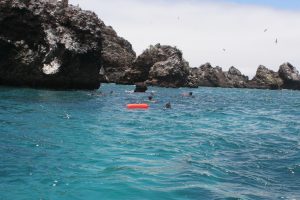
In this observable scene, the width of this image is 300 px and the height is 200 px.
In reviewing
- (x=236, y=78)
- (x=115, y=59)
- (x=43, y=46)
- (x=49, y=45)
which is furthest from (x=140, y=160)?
(x=236, y=78)

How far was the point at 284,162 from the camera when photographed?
603 inches

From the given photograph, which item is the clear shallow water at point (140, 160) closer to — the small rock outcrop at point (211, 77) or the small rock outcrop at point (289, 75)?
the small rock outcrop at point (211, 77)

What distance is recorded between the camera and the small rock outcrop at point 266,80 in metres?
155

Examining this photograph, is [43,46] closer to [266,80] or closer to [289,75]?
[289,75]

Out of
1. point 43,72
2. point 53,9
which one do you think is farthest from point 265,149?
point 53,9

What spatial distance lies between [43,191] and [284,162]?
884cm

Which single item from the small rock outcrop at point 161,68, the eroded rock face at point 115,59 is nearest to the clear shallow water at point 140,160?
the small rock outcrop at point 161,68

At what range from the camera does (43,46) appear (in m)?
49.8

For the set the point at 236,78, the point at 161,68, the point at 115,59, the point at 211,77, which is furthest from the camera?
the point at 236,78

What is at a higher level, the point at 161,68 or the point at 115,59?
the point at 115,59

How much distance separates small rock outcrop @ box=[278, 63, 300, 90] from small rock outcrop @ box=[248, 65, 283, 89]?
7.42ft

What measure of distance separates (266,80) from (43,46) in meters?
122

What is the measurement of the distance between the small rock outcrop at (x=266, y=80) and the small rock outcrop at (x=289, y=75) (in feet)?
7.42

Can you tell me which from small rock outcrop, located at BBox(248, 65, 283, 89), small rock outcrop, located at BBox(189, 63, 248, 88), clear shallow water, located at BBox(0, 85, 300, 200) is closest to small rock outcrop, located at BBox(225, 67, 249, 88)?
small rock outcrop, located at BBox(189, 63, 248, 88)
